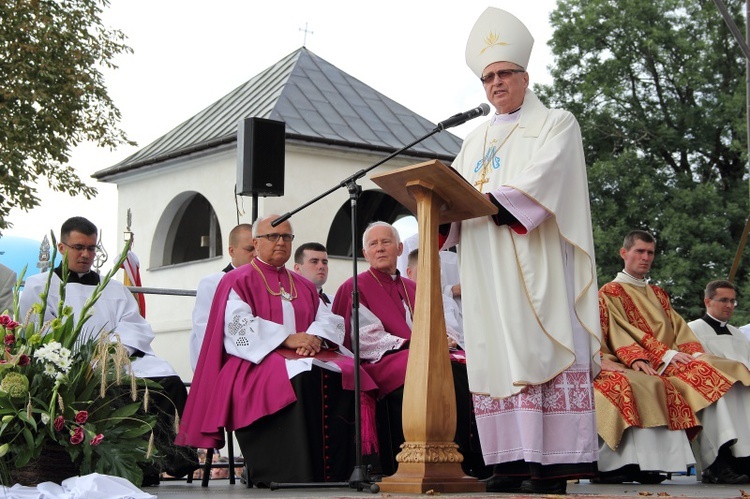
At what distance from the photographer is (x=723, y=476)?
26.9 feet

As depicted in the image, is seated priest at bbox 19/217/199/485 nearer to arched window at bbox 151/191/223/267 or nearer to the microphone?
the microphone

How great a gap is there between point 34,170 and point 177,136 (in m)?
6.83

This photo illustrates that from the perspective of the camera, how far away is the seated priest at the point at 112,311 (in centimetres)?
738

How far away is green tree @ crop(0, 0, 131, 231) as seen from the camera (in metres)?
18.2

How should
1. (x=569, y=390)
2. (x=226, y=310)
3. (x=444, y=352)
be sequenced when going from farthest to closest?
1. (x=226, y=310)
2. (x=569, y=390)
3. (x=444, y=352)

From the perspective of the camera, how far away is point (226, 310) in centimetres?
730

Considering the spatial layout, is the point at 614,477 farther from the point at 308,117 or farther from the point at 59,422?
the point at 308,117

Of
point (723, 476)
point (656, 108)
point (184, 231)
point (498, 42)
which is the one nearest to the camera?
point (498, 42)

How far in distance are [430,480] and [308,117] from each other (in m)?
18.4

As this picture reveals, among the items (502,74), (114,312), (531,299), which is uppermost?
(502,74)

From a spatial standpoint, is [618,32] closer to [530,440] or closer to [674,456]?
[674,456]

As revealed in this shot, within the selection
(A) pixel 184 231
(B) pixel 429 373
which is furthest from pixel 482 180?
(A) pixel 184 231

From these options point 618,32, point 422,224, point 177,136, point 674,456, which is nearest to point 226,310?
point 422,224

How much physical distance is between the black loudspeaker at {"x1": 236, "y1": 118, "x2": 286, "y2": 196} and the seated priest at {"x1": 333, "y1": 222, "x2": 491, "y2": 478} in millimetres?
1496
